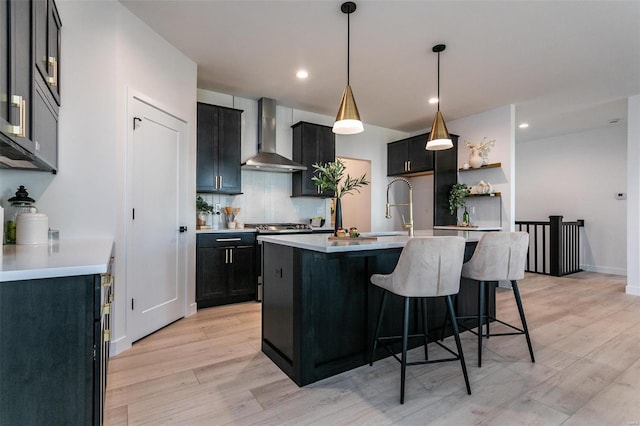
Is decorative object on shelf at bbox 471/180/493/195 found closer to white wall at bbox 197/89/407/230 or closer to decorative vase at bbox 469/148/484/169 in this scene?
decorative vase at bbox 469/148/484/169

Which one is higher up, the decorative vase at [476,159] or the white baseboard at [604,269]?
the decorative vase at [476,159]

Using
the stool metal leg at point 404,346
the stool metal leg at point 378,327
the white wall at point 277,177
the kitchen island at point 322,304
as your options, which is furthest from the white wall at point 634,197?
the stool metal leg at point 404,346

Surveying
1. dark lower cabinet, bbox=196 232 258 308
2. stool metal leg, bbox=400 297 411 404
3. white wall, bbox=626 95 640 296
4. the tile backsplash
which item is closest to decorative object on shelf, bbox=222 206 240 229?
the tile backsplash

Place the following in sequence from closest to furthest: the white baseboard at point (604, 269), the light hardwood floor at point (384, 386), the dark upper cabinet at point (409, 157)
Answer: the light hardwood floor at point (384, 386), the dark upper cabinet at point (409, 157), the white baseboard at point (604, 269)

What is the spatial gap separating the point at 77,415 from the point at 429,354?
2285 mm

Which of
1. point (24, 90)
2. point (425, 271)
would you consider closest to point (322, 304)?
point (425, 271)

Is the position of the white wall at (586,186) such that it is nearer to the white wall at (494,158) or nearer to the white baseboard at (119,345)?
the white wall at (494,158)

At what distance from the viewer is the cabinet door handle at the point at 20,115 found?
1.44 m

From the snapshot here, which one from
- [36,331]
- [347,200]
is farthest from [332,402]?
[347,200]

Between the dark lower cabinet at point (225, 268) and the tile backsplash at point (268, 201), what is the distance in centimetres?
A: 69

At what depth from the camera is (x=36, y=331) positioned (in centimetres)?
112

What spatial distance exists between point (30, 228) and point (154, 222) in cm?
104

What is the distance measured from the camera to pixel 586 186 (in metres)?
6.31

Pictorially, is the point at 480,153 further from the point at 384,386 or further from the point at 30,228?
the point at 30,228
